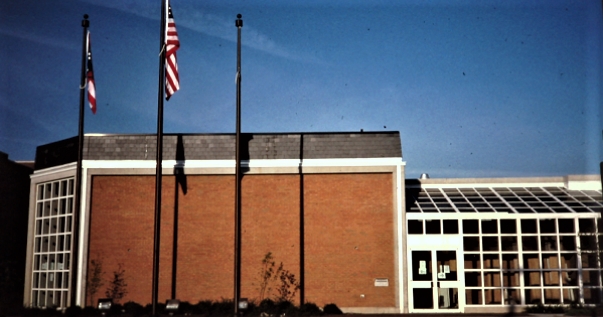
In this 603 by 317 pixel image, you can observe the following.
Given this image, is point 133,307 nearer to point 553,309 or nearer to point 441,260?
point 441,260

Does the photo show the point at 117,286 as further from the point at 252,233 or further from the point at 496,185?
the point at 496,185

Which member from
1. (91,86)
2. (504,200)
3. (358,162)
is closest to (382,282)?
(358,162)

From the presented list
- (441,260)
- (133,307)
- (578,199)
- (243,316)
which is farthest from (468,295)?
(133,307)

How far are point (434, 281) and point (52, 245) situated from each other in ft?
60.8

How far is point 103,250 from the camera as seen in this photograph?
29141 millimetres

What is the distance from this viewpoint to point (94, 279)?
28812 mm

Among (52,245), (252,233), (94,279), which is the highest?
(252,233)

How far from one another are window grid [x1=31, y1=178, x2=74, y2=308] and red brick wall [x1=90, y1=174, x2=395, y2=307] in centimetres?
157

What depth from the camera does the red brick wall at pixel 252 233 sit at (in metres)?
28.2

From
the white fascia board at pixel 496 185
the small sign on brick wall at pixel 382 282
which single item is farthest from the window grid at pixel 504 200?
the small sign on brick wall at pixel 382 282

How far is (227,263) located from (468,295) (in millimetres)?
11051

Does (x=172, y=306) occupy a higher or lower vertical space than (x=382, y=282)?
lower

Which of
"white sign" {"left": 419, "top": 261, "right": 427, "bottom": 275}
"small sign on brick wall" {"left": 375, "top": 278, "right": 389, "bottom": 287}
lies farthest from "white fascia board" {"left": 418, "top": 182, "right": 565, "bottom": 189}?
"small sign on brick wall" {"left": 375, "top": 278, "right": 389, "bottom": 287}

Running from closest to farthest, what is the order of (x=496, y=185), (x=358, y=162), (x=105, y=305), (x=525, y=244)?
(x=105, y=305), (x=525, y=244), (x=358, y=162), (x=496, y=185)
